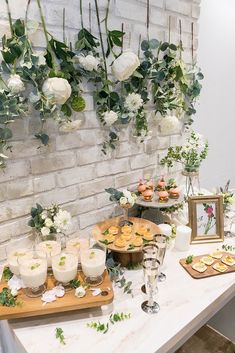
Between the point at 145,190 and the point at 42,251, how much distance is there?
62cm

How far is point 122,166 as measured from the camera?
58.3 inches

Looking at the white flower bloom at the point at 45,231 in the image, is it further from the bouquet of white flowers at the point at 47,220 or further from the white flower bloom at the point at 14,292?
the white flower bloom at the point at 14,292

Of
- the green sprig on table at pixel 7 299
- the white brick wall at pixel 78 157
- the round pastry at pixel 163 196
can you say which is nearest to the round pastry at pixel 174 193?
the round pastry at pixel 163 196

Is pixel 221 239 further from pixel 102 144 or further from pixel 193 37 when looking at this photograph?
pixel 193 37

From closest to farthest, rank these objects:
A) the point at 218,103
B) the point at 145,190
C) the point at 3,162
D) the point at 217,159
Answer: the point at 3,162 < the point at 145,190 < the point at 218,103 < the point at 217,159

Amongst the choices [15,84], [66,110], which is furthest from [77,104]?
[15,84]

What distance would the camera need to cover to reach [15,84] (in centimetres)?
95

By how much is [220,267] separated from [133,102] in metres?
0.82

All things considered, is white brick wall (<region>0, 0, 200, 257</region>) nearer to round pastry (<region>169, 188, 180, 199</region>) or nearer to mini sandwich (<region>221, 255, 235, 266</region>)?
round pastry (<region>169, 188, 180, 199</region>)

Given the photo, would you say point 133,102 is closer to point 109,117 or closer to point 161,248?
point 109,117

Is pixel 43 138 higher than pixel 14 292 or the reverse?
higher

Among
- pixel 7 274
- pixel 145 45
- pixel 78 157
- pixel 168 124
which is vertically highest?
pixel 145 45

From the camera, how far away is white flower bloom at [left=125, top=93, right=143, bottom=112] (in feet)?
4.27

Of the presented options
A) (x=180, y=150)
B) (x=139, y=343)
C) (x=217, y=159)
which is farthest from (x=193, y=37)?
(x=139, y=343)
